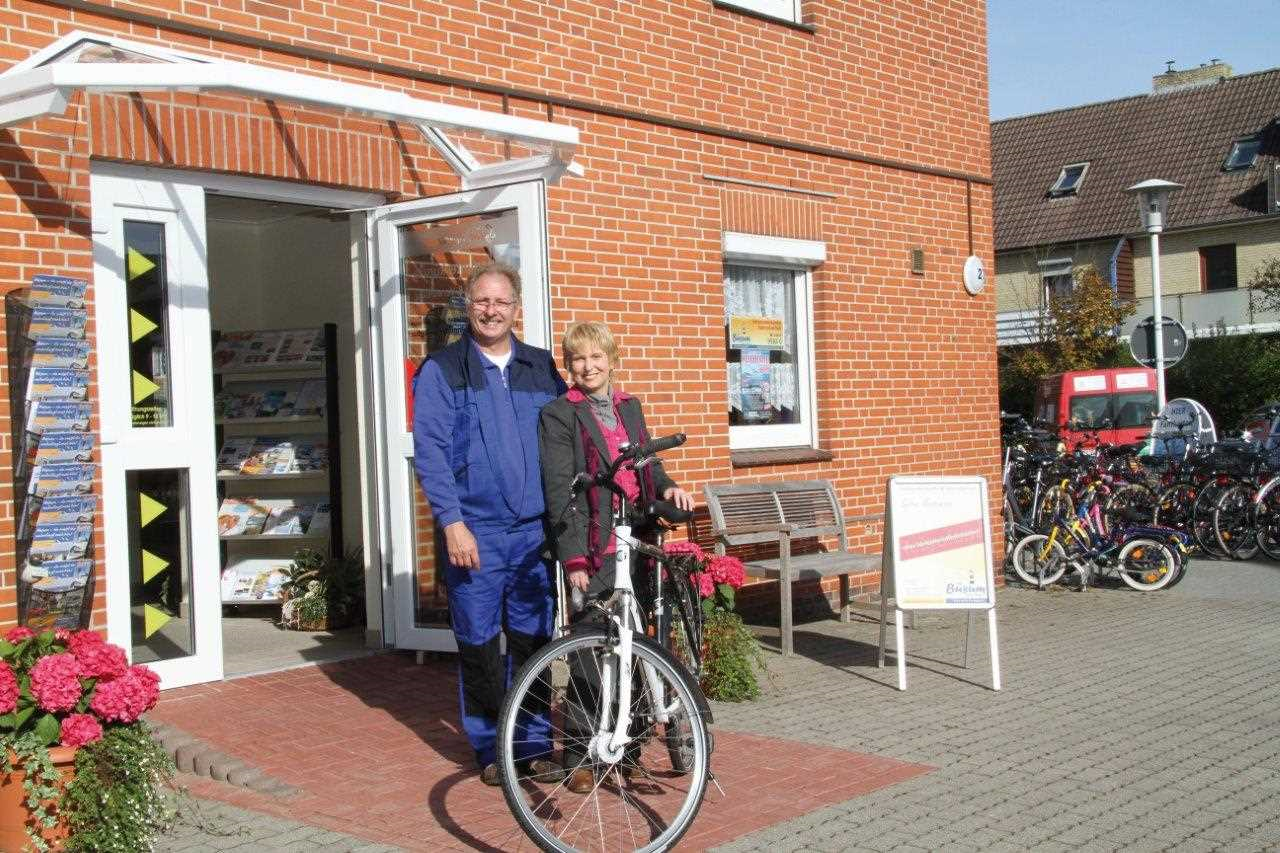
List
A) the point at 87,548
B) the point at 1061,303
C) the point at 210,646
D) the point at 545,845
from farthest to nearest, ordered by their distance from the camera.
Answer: the point at 1061,303, the point at 210,646, the point at 87,548, the point at 545,845

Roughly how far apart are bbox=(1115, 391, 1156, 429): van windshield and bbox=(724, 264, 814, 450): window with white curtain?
38.7ft

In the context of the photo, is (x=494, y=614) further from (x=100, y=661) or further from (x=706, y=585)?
(x=706, y=585)

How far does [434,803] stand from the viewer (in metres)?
5.29

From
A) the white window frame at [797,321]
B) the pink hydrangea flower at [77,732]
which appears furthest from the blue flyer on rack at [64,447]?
the white window frame at [797,321]

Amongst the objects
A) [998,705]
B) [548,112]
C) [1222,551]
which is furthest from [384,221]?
[1222,551]

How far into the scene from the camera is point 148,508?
22.3 feet

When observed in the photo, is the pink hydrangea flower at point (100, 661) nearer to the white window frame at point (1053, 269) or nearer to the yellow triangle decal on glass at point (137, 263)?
the yellow triangle decal on glass at point (137, 263)

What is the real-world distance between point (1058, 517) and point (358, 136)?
7.03 metres

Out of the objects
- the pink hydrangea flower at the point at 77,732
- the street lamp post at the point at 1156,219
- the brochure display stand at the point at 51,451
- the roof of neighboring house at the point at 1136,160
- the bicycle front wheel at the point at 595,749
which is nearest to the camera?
the bicycle front wheel at the point at 595,749

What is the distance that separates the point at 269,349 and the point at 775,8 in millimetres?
4330

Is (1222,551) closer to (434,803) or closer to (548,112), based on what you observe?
(548,112)

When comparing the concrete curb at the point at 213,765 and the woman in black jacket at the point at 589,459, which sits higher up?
the woman in black jacket at the point at 589,459

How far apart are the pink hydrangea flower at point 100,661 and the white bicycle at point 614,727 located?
130 centimetres

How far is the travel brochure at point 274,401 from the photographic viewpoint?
10.2 meters
